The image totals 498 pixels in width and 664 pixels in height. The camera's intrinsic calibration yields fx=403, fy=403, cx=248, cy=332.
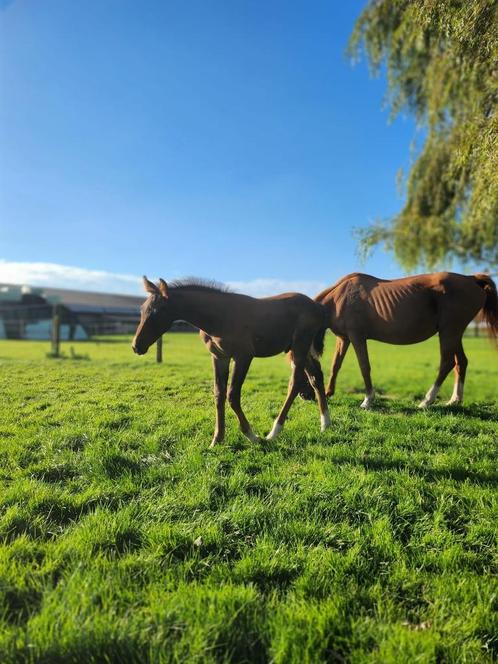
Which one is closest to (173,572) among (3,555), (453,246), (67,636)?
(67,636)

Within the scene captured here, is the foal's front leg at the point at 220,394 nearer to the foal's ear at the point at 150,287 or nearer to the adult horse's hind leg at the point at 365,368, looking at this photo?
the foal's ear at the point at 150,287

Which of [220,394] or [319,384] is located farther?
[319,384]

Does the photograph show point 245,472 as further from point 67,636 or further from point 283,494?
point 67,636

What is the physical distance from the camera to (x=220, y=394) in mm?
4613

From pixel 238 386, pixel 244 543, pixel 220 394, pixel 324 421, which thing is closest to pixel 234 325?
pixel 238 386

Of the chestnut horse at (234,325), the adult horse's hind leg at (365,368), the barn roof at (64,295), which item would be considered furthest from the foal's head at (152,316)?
the barn roof at (64,295)

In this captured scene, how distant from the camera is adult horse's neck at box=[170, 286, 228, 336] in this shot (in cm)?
450

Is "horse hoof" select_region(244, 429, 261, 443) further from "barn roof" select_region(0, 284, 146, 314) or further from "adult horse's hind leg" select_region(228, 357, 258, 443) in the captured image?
"barn roof" select_region(0, 284, 146, 314)

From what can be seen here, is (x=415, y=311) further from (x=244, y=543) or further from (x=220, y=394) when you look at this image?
(x=244, y=543)

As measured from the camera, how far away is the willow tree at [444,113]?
515 centimetres

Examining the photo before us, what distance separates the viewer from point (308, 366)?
5238 mm

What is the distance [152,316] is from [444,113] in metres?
11.5

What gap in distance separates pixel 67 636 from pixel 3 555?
2.78ft

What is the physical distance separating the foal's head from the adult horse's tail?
508cm
